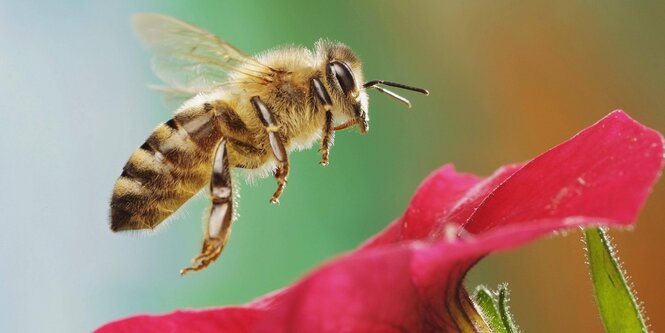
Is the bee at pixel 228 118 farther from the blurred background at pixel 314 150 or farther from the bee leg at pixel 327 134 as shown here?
the blurred background at pixel 314 150

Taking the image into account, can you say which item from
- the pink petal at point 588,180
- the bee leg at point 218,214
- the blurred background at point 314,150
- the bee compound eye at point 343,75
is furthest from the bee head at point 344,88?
the blurred background at point 314,150

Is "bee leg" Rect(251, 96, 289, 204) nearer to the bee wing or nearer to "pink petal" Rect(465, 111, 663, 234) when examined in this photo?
the bee wing

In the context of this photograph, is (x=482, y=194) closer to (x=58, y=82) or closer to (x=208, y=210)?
(x=208, y=210)

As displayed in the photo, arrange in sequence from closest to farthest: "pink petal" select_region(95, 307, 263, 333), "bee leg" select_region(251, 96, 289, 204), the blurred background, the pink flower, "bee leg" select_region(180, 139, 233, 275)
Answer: the pink flower, "pink petal" select_region(95, 307, 263, 333), "bee leg" select_region(180, 139, 233, 275), "bee leg" select_region(251, 96, 289, 204), the blurred background

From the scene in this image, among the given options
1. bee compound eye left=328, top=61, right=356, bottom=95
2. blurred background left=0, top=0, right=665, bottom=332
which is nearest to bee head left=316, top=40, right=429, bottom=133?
bee compound eye left=328, top=61, right=356, bottom=95

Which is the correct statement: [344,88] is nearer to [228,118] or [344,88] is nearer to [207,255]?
[228,118]
